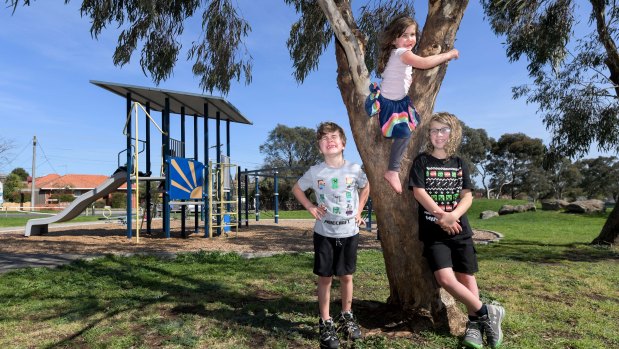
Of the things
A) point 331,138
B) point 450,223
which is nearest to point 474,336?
point 450,223

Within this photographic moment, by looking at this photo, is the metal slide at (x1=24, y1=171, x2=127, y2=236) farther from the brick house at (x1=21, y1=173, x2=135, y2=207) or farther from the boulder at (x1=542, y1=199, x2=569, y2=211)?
the brick house at (x1=21, y1=173, x2=135, y2=207)

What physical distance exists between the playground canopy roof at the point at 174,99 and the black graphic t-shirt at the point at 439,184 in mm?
9817

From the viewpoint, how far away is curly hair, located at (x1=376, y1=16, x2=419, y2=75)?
2.98 meters

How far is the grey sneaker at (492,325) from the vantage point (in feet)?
9.93

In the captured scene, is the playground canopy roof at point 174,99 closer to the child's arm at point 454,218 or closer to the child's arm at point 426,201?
the child's arm at point 426,201

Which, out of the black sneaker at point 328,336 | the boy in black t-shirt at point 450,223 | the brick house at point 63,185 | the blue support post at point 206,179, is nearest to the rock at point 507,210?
the blue support post at point 206,179

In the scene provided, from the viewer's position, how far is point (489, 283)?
5.64m

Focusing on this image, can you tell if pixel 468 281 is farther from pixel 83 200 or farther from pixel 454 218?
pixel 83 200

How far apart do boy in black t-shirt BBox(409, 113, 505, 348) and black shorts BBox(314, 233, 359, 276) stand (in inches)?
21.2

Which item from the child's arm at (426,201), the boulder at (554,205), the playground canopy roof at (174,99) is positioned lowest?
the boulder at (554,205)

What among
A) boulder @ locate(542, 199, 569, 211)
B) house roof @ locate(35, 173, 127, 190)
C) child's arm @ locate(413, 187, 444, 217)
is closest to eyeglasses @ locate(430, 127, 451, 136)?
child's arm @ locate(413, 187, 444, 217)

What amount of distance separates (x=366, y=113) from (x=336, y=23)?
2.58 feet

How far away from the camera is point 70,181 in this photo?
67625 millimetres

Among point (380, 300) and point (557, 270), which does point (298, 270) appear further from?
point (557, 270)
